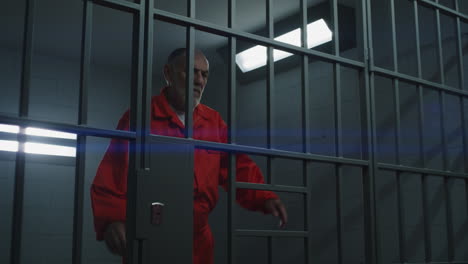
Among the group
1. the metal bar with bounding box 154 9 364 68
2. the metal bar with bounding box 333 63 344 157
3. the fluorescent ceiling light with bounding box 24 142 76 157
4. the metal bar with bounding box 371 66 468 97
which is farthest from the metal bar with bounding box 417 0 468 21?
the fluorescent ceiling light with bounding box 24 142 76 157

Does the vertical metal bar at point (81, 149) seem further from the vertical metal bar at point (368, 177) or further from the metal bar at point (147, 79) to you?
the vertical metal bar at point (368, 177)

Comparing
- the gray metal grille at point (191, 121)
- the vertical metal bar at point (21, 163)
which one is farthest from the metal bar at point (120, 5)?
the vertical metal bar at point (21, 163)

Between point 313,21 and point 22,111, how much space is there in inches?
103

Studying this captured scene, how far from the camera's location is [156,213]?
3.83 feet

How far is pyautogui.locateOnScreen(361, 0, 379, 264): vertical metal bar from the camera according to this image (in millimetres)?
1634

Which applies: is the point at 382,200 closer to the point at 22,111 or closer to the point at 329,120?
the point at 329,120

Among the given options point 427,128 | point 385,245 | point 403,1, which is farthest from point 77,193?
point 403,1

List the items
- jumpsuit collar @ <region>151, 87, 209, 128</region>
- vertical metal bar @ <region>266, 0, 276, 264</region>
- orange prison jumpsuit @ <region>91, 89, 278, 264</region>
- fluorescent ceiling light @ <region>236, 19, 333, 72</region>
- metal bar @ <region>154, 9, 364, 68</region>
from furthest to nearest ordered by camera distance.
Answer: fluorescent ceiling light @ <region>236, 19, 333, 72</region> → jumpsuit collar @ <region>151, 87, 209, 128</region> → orange prison jumpsuit @ <region>91, 89, 278, 264</region> → vertical metal bar @ <region>266, 0, 276, 264</region> → metal bar @ <region>154, 9, 364, 68</region>

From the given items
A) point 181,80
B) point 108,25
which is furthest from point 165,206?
point 108,25

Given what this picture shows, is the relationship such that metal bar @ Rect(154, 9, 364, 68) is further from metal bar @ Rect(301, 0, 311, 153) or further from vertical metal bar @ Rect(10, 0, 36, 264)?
vertical metal bar @ Rect(10, 0, 36, 264)

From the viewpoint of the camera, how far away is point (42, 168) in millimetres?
4262

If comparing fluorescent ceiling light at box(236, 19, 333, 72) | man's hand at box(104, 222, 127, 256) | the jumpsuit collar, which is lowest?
man's hand at box(104, 222, 127, 256)

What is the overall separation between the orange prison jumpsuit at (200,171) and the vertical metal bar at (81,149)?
0.65 metres

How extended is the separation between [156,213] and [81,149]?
21 centimetres
